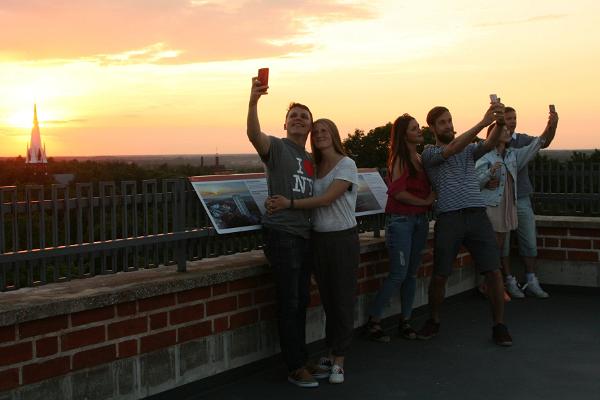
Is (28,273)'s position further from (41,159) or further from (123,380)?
(41,159)

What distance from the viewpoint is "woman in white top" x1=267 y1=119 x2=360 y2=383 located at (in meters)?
5.70

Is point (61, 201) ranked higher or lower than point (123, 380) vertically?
higher

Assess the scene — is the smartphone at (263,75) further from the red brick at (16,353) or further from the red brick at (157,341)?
the red brick at (16,353)

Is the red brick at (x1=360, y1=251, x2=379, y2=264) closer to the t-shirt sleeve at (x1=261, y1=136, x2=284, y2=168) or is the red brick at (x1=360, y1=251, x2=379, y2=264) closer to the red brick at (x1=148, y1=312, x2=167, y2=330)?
the t-shirt sleeve at (x1=261, y1=136, x2=284, y2=168)

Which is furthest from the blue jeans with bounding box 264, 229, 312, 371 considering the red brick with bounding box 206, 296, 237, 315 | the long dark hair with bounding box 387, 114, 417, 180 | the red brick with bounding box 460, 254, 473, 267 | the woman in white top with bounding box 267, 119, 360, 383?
the red brick with bounding box 460, 254, 473, 267

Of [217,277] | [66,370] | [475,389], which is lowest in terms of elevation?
[475,389]

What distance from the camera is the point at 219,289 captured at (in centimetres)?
578

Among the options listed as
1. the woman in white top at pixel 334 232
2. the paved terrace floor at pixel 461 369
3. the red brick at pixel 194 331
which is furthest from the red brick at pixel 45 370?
the woman in white top at pixel 334 232

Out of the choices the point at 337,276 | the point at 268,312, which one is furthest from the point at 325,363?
the point at 337,276

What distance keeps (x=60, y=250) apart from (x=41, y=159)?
52479mm

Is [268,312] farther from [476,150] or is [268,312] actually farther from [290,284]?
[476,150]

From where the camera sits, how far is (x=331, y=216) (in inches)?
225

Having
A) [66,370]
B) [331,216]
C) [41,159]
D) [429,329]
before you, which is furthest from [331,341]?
[41,159]

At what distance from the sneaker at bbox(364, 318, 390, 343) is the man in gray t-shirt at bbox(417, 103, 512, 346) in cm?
72
